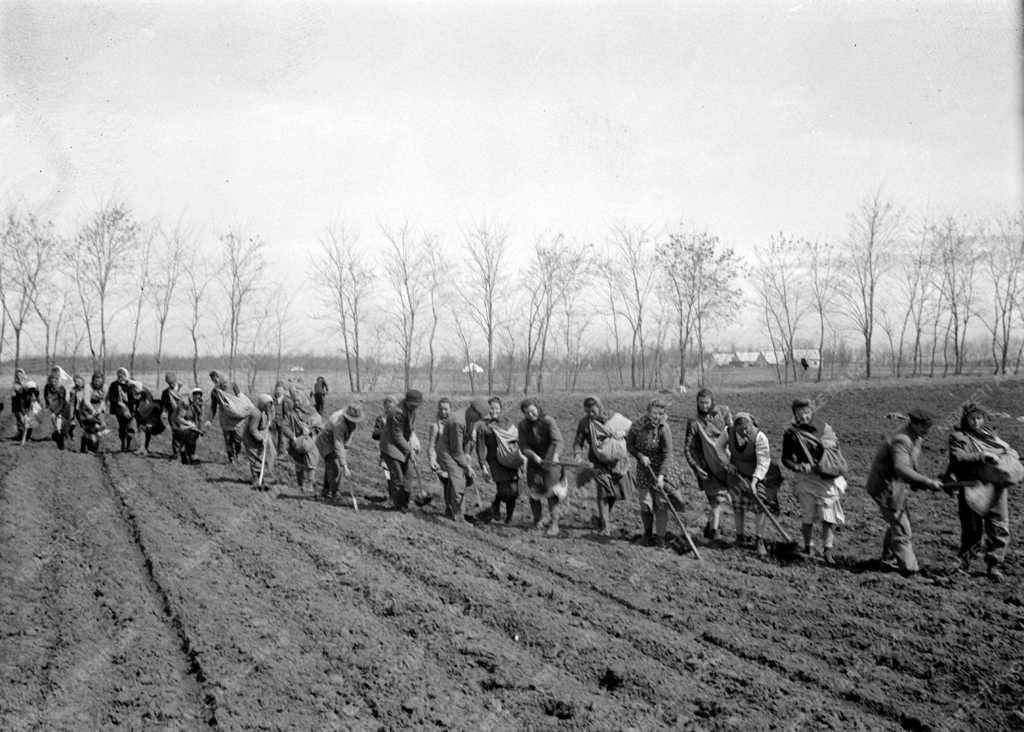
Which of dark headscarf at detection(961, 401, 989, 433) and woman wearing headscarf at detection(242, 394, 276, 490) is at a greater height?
dark headscarf at detection(961, 401, 989, 433)

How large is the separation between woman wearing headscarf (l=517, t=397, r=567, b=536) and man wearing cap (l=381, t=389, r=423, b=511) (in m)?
1.69

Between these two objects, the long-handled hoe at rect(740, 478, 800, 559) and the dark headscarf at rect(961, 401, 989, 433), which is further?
the long-handled hoe at rect(740, 478, 800, 559)

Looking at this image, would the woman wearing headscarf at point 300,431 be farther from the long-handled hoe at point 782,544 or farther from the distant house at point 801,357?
the distant house at point 801,357

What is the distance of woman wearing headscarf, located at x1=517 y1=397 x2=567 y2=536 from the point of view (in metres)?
9.38

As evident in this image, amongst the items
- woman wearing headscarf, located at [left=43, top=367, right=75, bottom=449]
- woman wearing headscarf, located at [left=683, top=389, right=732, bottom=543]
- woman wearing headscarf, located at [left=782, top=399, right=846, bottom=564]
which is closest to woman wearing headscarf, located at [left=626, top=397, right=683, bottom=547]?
woman wearing headscarf, located at [left=683, top=389, right=732, bottom=543]

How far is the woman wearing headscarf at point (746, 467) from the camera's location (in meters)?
8.32

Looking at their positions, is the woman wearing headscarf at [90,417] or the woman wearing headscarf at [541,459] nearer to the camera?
the woman wearing headscarf at [541,459]

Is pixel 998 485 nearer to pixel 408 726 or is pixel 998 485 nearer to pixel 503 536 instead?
pixel 503 536

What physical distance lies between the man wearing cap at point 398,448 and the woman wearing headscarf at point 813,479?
4.90 meters

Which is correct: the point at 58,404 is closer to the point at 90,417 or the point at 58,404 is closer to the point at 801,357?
the point at 90,417

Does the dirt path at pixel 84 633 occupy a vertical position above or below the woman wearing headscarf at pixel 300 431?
below

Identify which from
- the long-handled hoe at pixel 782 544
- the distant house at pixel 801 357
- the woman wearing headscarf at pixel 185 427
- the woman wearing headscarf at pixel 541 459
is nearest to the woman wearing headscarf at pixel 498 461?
the woman wearing headscarf at pixel 541 459

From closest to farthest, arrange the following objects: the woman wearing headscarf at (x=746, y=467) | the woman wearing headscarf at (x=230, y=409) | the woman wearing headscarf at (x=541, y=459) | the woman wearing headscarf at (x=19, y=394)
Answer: the woman wearing headscarf at (x=746, y=467) < the woman wearing headscarf at (x=541, y=459) < the woman wearing headscarf at (x=230, y=409) < the woman wearing headscarf at (x=19, y=394)

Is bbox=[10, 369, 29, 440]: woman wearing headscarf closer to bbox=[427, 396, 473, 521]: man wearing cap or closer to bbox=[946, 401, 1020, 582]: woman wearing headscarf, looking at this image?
bbox=[427, 396, 473, 521]: man wearing cap
